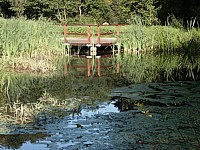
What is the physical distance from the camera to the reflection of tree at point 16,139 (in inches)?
181

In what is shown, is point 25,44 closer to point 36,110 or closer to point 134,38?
point 134,38

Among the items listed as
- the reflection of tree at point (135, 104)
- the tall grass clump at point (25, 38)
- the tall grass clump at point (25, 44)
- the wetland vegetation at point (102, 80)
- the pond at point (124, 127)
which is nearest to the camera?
the pond at point (124, 127)

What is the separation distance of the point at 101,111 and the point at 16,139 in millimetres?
1824

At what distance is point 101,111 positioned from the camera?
20.4 ft

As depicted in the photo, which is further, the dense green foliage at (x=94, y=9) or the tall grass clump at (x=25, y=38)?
the dense green foliage at (x=94, y=9)

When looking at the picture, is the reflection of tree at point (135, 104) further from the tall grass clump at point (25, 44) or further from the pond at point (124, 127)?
the tall grass clump at point (25, 44)

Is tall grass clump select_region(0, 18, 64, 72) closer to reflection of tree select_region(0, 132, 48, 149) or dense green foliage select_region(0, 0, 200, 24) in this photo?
reflection of tree select_region(0, 132, 48, 149)

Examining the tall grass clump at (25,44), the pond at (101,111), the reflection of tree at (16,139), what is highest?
the tall grass clump at (25,44)

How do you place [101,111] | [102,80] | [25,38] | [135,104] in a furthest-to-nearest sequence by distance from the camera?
[25,38]
[102,80]
[135,104]
[101,111]

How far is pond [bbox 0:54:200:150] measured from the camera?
4648mm

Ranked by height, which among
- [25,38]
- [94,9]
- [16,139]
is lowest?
[16,139]

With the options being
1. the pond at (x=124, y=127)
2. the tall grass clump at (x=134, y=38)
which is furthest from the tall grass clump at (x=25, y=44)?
the pond at (x=124, y=127)

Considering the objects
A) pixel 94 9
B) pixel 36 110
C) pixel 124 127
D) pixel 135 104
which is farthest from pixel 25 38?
pixel 94 9

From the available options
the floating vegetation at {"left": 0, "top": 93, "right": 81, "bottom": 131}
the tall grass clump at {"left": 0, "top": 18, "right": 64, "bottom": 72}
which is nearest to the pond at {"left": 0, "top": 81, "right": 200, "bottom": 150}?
the floating vegetation at {"left": 0, "top": 93, "right": 81, "bottom": 131}
